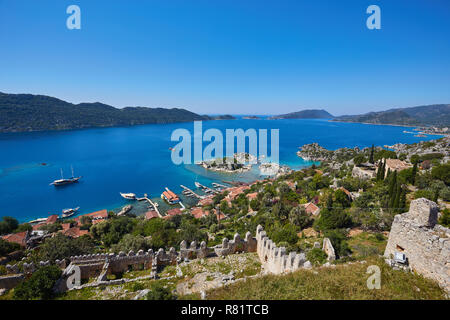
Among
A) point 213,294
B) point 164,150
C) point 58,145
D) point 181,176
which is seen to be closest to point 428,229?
point 213,294

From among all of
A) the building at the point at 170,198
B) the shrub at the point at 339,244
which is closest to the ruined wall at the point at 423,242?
the shrub at the point at 339,244

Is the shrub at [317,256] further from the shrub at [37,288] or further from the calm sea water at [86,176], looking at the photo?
the calm sea water at [86,176]

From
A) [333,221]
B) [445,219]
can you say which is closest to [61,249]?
[333,221]

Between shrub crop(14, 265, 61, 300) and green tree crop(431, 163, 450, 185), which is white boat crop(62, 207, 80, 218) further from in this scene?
green tree crop(431, 163, 450, 185)

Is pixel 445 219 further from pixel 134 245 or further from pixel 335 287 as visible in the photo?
pixel 134 245

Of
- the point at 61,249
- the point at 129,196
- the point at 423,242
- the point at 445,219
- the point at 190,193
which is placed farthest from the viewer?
the point at 190,193
